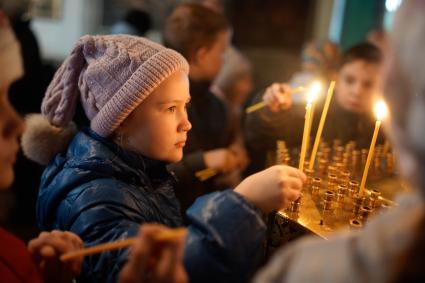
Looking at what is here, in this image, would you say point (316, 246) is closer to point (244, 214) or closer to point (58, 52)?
point (244, 214)

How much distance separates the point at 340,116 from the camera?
2617 mm

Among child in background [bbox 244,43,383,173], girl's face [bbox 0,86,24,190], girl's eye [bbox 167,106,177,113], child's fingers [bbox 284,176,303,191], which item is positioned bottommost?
child in background [bbox 244,43,383,173]

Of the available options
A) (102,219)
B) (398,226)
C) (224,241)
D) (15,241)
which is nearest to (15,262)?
(15,241)

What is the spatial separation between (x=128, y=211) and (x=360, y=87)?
5.97 ft

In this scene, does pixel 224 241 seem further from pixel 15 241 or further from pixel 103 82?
pixel 103 82

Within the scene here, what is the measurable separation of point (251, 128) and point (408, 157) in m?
1.91

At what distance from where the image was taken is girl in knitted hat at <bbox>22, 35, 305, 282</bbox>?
1.18m

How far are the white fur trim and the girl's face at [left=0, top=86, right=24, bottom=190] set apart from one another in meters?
0.60

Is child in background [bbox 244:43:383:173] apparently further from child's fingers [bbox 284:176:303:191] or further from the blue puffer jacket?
child's fingers [bbox 284:176:303:191]

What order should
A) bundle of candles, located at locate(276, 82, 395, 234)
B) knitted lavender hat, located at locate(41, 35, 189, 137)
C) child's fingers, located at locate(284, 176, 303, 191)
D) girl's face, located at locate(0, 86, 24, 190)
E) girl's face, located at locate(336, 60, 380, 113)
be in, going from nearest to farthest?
girl's face, located at locate(0, 86, 24, 190), child's fingers, located at locate(284, 176, 303, 191), bundle of candles, located at locate(276, 82, 395, 234), knitted lavender hat, located at locate(41, 35, 189, 137), girl's face, located at locate(336, 60, 380, 113)

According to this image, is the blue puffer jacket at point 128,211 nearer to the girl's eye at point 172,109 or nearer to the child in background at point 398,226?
the girl's eye at point 172,109

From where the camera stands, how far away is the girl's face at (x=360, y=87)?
2.65 meters

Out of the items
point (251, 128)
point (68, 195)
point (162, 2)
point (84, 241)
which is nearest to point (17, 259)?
point (84, 241)

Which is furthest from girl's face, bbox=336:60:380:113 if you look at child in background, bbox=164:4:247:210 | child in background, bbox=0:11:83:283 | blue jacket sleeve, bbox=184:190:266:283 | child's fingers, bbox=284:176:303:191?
child in background, bbox=0:11:83:283
